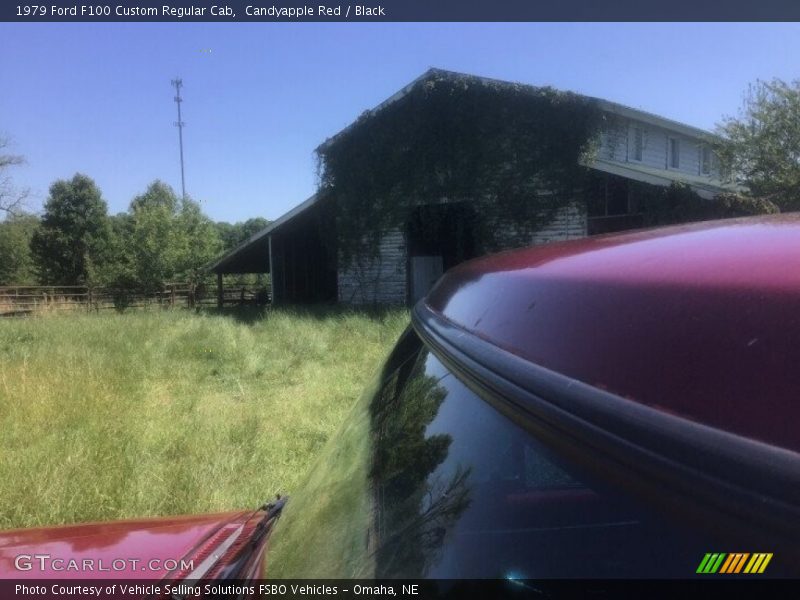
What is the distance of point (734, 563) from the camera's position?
0.57 m

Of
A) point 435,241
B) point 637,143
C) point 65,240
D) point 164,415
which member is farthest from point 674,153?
point 65,240

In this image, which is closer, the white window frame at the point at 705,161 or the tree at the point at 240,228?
the white window frame at the point at 705,161

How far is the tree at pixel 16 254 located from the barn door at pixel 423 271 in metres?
42.2

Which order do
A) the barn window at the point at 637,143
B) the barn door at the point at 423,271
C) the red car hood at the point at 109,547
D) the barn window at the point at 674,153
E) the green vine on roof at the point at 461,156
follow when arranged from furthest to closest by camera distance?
the barn window at the point at 674,153 < the barn door at the point at 423,271 < the barn window at the point at 637,143 < the green vine on roof at the point at 461,156 < the red car hood at the point at 109,547

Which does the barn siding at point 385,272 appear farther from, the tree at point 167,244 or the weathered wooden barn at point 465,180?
the tree at point 167,244

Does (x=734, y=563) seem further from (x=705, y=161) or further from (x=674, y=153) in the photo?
(x=705, y=161)

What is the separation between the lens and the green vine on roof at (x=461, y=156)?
1672 cm

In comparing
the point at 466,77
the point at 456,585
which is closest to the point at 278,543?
the point at 456,585

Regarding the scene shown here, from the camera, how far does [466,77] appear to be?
17.4 metres

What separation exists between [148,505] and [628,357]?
4449 mm

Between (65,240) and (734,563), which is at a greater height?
(65,240)

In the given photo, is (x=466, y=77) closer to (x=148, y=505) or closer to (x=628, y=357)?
(x=148, y=505)

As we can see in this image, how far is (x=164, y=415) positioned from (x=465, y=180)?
12950 mm

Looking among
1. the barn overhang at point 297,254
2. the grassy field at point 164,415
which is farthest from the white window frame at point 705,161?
the grassy field at point 164,415
